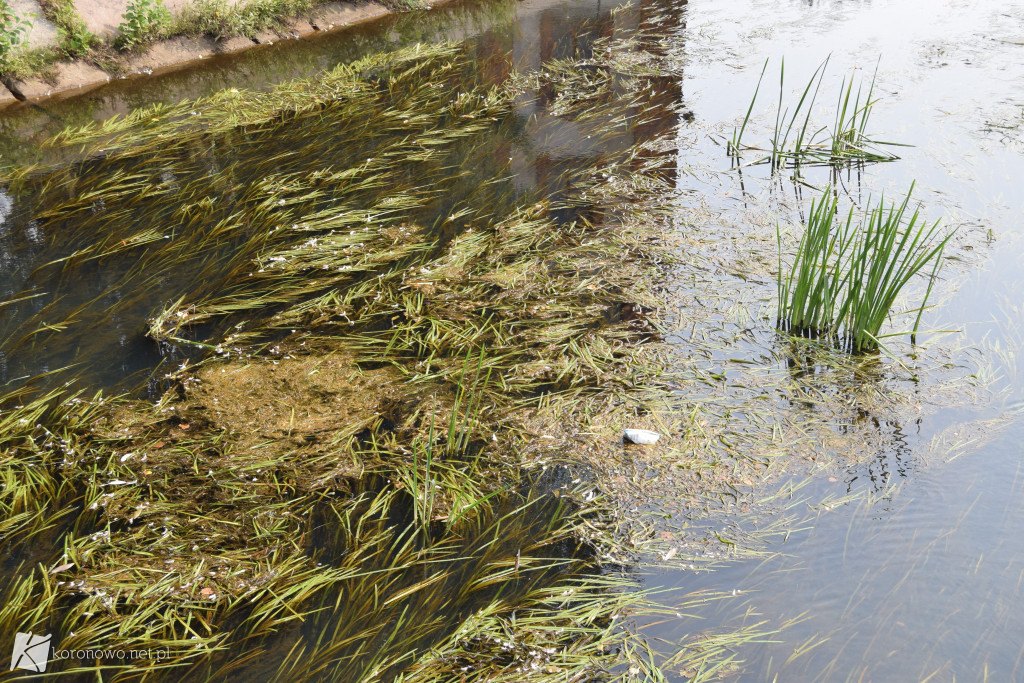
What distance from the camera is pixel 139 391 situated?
2.98 metres

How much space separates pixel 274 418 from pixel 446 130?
3429 mm

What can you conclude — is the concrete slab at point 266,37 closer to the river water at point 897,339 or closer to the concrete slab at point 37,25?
the river water at point 897,339

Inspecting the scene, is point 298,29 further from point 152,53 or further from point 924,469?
point 924,469

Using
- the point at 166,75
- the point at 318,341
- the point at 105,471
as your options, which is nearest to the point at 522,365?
the point at 318,341

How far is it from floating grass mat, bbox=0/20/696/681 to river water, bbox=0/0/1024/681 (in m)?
0.29

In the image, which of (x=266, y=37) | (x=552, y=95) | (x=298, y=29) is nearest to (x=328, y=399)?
(x=552, y=95)

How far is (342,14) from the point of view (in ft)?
27.6

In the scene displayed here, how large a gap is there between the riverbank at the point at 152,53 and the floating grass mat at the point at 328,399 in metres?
1.45

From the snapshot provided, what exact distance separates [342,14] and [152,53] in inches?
92.0

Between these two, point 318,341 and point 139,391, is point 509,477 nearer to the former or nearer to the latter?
point 318,341

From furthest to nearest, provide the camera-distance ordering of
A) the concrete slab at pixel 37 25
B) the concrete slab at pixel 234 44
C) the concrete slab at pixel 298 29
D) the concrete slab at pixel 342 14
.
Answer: the concrete slab at pixel 342 14
the concrete slab at pixel 298 29
the concrete slab at pixel 234 44
the concrete slab at pixel 37 25

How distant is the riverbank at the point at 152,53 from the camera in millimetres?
6355

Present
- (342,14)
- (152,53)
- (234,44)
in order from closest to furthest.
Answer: (152,53)
(234,44)
(342,14)

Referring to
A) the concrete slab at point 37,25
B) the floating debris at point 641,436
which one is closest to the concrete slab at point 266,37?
the concrete slab at point 37,25
